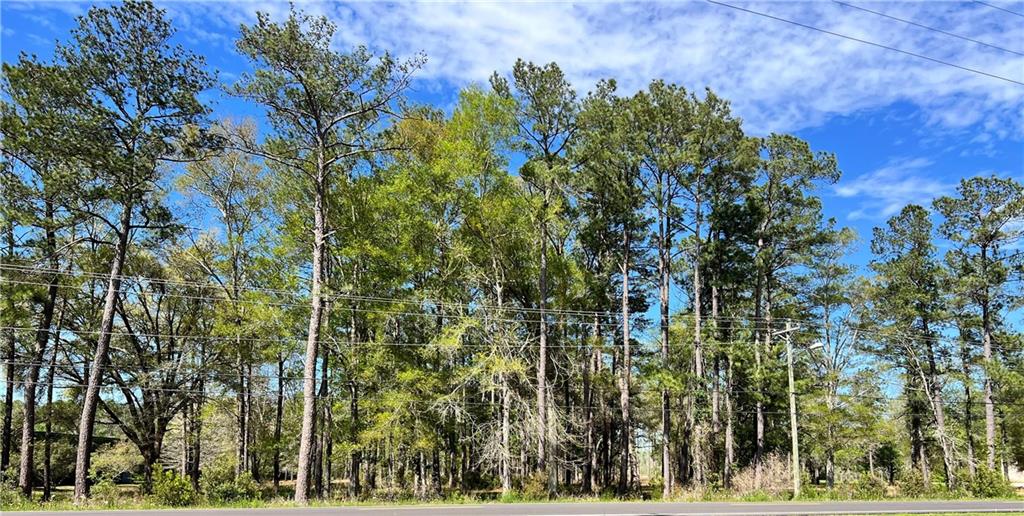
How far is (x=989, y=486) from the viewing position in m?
26.0

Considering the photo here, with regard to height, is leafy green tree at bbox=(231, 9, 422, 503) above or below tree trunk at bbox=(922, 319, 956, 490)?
above

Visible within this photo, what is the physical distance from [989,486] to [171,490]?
33126 mm

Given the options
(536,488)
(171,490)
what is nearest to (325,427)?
(171,490)

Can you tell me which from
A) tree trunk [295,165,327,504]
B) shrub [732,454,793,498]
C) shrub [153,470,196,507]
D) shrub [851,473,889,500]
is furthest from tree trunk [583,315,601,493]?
shrub [153,470,196,507]

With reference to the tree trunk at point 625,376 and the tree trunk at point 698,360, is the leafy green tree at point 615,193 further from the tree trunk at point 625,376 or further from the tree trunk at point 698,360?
the tree trunk at point 698,360

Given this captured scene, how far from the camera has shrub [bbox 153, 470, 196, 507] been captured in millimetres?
14852

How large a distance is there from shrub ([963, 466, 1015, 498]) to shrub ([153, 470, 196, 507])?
1268 inches

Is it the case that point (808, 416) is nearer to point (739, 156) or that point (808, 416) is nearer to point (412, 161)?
point (739, 156)

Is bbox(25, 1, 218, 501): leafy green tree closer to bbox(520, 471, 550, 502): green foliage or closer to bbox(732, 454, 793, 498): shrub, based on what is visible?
bbox(520, 471, 550, 502): green foliage

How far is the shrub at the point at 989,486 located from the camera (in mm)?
25781

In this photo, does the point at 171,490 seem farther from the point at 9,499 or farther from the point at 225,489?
the point at 9,499

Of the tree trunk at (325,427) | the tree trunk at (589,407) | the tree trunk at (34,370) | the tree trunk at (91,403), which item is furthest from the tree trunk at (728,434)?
the tree trunk at (34,370)

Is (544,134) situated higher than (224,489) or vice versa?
(544,134)

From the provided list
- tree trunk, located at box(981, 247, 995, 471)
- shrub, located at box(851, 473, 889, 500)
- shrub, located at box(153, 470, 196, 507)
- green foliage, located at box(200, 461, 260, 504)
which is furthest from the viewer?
tree trunk, located at box(981, 247, 995, 471)
